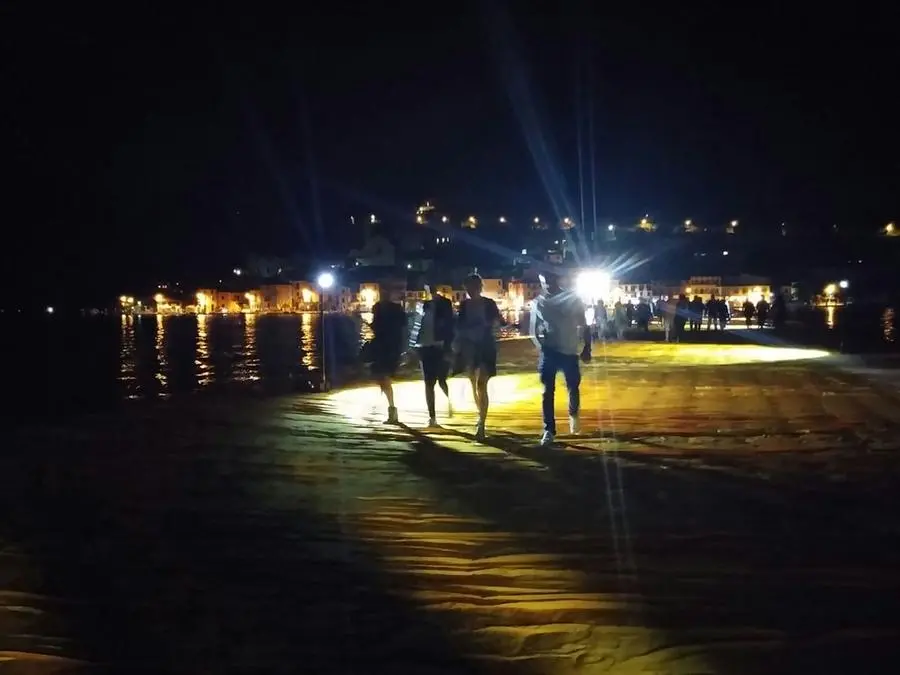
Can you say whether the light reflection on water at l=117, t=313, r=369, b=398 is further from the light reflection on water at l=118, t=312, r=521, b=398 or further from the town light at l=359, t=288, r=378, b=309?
the town light at l=359, t=288, r=378, b=309

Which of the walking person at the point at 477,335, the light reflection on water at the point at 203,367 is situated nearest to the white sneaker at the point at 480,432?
the walking person at the point at 477,335

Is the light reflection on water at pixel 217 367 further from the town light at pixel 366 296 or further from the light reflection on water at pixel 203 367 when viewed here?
the town light at pixel 366 296

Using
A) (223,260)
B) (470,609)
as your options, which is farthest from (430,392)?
(223,260)

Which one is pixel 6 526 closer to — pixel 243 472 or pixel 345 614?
pixel 243 472

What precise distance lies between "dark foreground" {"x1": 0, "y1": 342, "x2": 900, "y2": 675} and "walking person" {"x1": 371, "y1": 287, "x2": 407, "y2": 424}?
33.9 inches

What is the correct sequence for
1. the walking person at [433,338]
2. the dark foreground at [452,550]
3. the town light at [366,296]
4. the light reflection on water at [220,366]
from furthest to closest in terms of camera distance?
the town light at [366,296]
the light reflection on water at [220,366]
the walking person at [433,338]
the dark foreground at [452,550]

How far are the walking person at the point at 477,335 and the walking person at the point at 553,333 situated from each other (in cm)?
61

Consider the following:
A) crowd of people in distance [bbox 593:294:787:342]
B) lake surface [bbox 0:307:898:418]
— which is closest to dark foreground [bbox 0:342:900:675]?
lake surface [bbox 0:307:898:418]

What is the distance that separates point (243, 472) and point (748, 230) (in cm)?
14868

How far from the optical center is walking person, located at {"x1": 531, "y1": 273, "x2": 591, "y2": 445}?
32.7 ft

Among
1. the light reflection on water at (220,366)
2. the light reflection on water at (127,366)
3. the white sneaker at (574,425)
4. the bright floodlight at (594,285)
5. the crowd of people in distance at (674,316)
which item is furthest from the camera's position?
the bright floodlight at (594,285)

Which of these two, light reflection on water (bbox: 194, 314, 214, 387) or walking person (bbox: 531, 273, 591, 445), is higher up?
walking person (bbox: 531, 273, 591, 445)

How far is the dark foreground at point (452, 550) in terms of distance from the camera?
4465 mm

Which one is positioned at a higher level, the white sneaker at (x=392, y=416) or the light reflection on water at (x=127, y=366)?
the light reflection on water at (x=127, y=366)
